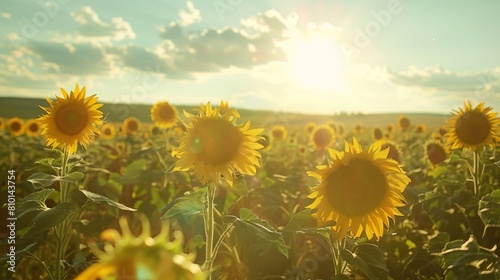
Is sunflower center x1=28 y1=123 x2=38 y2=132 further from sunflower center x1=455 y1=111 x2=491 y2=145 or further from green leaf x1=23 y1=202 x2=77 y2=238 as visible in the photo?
green leaf x1=23 y1=202 x2=77 y2=238

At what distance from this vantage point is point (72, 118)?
4.65 metres

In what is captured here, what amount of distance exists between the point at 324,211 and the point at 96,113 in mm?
2375

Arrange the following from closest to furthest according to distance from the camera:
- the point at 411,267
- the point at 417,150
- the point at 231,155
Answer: the point at 231,155, the point at 411,267, the point at 417,150

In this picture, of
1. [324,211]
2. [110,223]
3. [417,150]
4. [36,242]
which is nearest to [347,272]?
[324,211]

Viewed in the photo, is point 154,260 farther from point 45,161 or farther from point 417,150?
point 417,150

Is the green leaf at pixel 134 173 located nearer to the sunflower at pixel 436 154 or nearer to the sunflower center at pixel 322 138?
the sunflower at pixel 436 154

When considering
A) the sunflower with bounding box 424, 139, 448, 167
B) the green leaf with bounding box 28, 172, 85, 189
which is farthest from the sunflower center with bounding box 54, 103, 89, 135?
the sunflower with bounding box 424, 139, 448, 167

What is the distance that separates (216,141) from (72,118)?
1895mm

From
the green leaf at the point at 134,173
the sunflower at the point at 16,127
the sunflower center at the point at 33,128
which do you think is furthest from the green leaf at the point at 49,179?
the sunflower at the point at 16,127

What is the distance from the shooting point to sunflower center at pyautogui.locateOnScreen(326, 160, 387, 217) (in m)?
3.42

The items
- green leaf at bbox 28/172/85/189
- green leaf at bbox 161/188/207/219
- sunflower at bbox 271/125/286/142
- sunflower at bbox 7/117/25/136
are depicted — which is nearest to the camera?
green leaf at bbox 161/188/207/219

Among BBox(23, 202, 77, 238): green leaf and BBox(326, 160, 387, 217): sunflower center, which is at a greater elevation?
BBox(326, 160, 387, 217): sunflower center

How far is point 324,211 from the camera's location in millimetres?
3428

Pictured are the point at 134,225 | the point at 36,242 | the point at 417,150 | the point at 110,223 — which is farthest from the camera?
the point at 417,150
